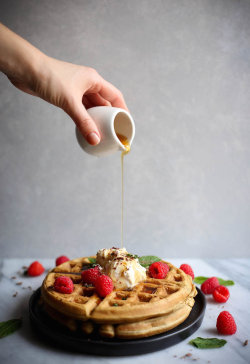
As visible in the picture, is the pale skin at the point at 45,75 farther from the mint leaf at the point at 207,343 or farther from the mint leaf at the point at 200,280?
the mint leaf at the point at 200,280

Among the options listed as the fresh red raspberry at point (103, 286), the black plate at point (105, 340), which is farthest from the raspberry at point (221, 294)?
the fresh red raspberry at point (103, 286)

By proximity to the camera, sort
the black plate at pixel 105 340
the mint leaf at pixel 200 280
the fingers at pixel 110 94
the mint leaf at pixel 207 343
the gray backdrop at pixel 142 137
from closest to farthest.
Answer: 1. the black plate at pixel 105 340
2. the mint leaf at pixel 207 343
3. the fingers at pixel 110 94
4. the mint leaf at pixel 200 280
5. the gray backdrop at pixel 142 137

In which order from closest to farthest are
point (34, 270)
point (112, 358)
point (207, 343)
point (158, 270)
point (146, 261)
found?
point (112, 358) < point (207, 343) < point (158, 270) < point (146, 261) < point (34, 270)

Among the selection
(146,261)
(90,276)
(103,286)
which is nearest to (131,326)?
(103,286)

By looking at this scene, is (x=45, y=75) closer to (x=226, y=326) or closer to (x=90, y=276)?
(x=90, y=276)

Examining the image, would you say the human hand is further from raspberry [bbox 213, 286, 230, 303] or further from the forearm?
raspberry [bbox 213, 286, 230, 303]

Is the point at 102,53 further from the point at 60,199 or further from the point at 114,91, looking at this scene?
the point at 60,199

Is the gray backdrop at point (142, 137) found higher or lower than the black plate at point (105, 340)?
higher

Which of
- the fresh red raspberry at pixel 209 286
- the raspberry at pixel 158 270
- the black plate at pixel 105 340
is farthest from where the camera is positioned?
the fresh red raspberry at pixel 209 286
